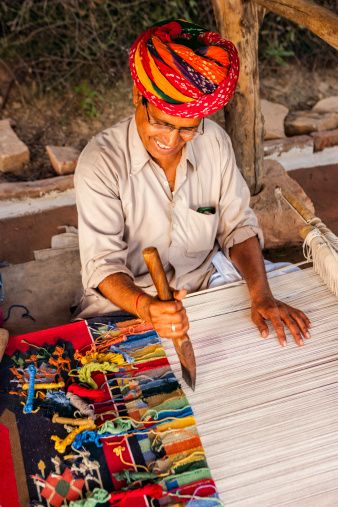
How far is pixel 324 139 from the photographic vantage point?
4.26 m

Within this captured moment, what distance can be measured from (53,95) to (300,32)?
6.82 feet

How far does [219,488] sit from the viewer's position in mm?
1443

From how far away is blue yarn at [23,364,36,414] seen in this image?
5.48 ft

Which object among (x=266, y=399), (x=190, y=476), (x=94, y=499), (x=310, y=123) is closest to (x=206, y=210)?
(x=266, y=399)

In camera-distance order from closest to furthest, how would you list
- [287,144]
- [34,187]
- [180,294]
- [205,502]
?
[205,502] → [180,294] → [34,187] → [287,144]

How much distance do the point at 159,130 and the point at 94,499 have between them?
1039 mm

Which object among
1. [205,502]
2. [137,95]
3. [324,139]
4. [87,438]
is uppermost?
[137,95]

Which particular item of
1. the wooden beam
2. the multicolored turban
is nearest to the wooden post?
the wooden beam

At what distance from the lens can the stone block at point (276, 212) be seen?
326 cm

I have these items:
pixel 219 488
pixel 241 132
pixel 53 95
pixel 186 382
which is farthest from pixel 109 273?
pixel 53 95

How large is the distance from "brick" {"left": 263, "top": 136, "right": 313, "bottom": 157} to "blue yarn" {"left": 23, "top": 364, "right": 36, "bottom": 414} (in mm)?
2815

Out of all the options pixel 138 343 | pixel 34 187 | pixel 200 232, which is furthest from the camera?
pixel 34 187

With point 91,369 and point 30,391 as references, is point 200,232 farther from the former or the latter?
point 30,391

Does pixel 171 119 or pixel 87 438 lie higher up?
pixel 171 119
